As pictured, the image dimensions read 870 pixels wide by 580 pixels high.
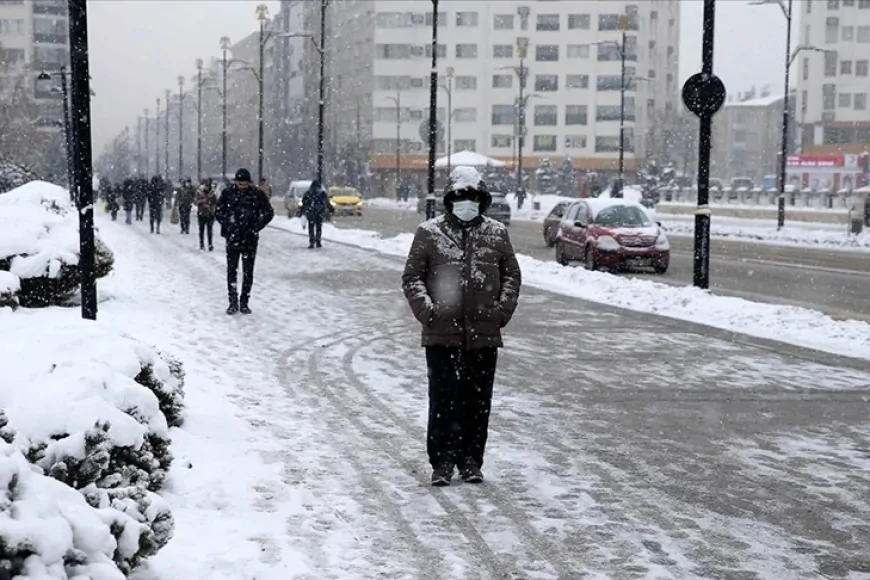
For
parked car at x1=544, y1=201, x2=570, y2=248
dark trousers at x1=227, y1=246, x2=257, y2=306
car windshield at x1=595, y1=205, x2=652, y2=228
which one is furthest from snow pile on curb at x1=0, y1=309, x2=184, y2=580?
parked car at x1=544, y1=201, x2=570, y2=248

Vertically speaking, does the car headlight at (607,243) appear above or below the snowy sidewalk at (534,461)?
above

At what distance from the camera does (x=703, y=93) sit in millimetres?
15930

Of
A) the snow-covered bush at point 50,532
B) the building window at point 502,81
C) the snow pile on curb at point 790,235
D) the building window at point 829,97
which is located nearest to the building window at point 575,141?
the building window at point 502,81

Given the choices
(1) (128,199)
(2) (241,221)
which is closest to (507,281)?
(2) (241,221)

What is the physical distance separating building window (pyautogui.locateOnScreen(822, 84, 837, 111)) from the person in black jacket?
98.6 metres

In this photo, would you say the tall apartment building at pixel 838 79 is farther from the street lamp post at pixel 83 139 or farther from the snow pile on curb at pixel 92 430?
the snow pile on curb at pixel 92 430

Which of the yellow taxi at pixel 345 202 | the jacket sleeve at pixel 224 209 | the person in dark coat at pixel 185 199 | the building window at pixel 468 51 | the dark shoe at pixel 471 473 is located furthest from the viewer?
the building window at pixel 468 51

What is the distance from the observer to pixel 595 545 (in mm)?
5711

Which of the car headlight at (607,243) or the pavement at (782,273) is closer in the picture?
the pavement at (782,273)

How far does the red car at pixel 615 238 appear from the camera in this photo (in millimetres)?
23766

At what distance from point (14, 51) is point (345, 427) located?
434 feet

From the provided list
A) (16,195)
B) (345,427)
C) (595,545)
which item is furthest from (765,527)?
(16,195)

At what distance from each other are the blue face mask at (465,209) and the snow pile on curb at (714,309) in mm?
7050

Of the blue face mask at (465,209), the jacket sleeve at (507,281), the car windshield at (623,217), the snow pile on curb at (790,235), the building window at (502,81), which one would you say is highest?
the building window at (502,81)
